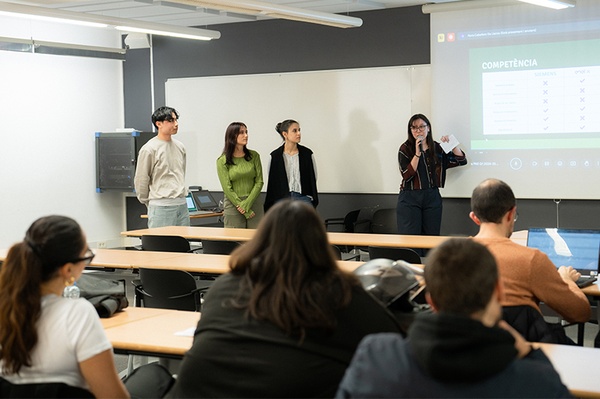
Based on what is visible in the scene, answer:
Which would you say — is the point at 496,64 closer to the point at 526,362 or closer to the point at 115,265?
the point at 115,265

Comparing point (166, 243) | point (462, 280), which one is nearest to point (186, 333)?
point (462, 280)

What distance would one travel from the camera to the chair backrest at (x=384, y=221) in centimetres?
896

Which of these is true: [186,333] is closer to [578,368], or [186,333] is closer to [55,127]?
[578,368]

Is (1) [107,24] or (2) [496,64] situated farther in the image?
(2) [496,64]

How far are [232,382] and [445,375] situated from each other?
775mm

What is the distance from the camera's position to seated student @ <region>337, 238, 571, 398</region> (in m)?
1.71

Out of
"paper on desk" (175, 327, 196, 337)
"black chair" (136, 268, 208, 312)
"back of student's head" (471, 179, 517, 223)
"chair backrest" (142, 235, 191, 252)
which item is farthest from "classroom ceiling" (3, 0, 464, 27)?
"paper on desk" (175, 327, 196, 337)

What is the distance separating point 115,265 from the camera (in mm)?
5348

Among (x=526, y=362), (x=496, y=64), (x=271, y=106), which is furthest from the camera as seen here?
(x=271, y=106)

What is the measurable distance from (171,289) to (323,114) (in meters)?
4.71

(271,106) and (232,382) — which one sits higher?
(271,106)

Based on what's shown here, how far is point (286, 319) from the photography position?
2209 mm

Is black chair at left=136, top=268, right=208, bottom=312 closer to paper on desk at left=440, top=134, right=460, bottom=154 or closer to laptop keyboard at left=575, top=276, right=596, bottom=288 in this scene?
laptop keyboard at left=575, top=276, right=596, bottom=288

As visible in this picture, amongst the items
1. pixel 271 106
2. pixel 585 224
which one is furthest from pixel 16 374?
pixel 271 106
